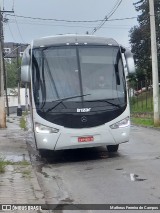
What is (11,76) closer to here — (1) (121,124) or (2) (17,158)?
(2) (17,158)

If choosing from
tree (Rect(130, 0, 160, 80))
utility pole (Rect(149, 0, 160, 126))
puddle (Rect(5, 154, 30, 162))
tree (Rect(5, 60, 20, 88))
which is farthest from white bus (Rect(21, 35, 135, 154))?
tree (Rect(5, 60, 20, 88))

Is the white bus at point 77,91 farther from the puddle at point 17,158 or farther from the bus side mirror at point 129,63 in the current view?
the puddle at point 17,158

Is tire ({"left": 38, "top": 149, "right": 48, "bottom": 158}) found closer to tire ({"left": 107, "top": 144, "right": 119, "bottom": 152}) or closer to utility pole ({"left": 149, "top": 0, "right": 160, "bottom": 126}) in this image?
tire ({"left": 107, "top": 144, "right": 119, "bottom": 152})

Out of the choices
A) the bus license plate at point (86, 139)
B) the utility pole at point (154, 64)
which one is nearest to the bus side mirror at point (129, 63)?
the bus license plate at point (86, 139)

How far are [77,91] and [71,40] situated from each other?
1.49 m

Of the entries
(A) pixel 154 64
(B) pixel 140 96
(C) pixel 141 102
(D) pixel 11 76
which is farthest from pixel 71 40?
(D) pixel 11 76

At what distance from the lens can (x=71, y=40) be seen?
39.1 feet

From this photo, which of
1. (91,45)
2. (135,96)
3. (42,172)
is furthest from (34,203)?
(135,96)

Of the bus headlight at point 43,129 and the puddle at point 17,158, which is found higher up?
the bus headlight at point 43,129

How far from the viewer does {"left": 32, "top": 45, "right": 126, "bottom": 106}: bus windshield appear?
1132cm

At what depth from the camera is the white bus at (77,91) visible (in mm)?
11117

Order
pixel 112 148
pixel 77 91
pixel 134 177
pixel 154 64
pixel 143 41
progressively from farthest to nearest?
1. pixel 143 41
2. pixel 154 64
3. pixel 112 148
4. pixel 77 91
5. pixel 134 177

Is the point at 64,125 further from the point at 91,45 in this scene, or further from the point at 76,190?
the point at 76,190

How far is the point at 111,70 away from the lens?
38.5ft
